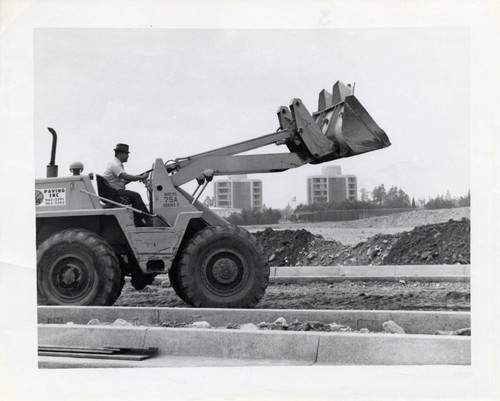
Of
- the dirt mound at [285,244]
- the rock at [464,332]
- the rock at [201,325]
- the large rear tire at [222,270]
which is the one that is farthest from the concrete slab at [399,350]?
the dirt mound at [285,244]

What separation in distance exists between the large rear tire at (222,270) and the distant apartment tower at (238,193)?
11.2 ft

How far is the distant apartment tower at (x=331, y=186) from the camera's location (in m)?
14.4

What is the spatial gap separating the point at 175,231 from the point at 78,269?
125 centimetres

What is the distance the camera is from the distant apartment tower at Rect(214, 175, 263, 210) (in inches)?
570

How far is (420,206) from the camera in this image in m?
16.6

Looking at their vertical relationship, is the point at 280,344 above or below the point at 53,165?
below

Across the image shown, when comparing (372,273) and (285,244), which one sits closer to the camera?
(372,273)

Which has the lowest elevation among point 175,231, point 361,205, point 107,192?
point 175,231

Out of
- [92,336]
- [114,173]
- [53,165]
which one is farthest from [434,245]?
[92,336]

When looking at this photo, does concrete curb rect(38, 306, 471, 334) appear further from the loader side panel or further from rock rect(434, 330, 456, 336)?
the loader side panel

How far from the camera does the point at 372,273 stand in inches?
571

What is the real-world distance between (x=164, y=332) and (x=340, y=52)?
147 inches

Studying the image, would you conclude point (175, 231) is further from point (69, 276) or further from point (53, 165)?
point (53, 165)

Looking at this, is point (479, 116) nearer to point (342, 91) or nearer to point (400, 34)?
point (400, 34)
